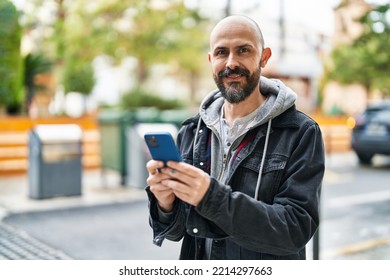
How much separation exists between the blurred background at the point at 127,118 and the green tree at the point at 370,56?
0.07 ft

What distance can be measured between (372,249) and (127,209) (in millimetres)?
2610

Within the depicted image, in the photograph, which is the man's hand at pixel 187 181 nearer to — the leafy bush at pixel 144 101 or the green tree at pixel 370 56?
the green tree at pixel 370 56

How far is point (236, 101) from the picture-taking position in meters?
1.50

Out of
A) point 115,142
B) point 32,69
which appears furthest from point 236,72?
point 32,69

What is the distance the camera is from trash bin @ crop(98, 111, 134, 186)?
7.02 m

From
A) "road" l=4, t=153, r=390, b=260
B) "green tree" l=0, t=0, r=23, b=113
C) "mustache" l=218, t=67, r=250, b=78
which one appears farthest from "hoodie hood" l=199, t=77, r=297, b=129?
"green tree" l=0, t=0, r=23, b=113

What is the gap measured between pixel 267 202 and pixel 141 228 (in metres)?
3.61

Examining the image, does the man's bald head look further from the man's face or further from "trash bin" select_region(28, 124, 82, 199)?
"trash bin" select_region(28, 124, 82, 199)

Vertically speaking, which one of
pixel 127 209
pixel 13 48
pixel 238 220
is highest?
pixel 13 48

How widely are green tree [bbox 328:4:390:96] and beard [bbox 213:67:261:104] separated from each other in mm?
2474

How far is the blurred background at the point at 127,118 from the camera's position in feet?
14.5

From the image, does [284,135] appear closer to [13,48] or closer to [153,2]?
[13,48]

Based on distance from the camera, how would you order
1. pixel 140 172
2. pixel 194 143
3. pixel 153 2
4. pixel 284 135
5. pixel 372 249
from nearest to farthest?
1. pixel 284 135
2. pixel 194 143
3. pixel 372 249
4. pixel 140 172
5. pixel 153 2

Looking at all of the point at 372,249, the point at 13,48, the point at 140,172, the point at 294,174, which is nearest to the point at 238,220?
the point at 294,174
